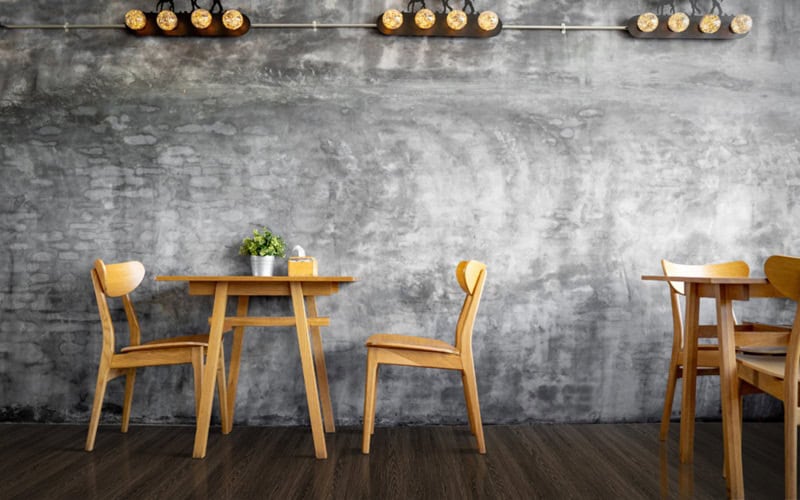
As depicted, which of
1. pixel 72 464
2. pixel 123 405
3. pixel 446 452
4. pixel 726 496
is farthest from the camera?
pixel 123 405

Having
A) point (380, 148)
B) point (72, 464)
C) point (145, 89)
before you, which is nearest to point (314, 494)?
point (72, 464)

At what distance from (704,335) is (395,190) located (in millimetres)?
1884

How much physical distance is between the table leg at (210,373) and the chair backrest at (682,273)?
2298 millimetres

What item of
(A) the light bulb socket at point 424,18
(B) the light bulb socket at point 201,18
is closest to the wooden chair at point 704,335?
(A) the light bulb socket at point 424,18

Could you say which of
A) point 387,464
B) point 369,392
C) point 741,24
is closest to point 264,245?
point 369,392

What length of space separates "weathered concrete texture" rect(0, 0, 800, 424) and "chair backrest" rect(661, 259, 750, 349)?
1.21ft

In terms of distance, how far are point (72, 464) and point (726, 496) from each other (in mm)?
2805

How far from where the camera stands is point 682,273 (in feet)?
10.0

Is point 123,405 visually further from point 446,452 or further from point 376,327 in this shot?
point 446,452

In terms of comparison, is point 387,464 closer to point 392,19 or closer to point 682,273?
point 682,273

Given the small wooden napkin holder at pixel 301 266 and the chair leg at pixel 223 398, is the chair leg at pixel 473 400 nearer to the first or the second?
the small wooden napkin holder at pixel 301 266

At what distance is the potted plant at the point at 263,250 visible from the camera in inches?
125

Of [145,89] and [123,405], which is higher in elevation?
[145,89]

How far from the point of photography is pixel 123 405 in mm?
3289
